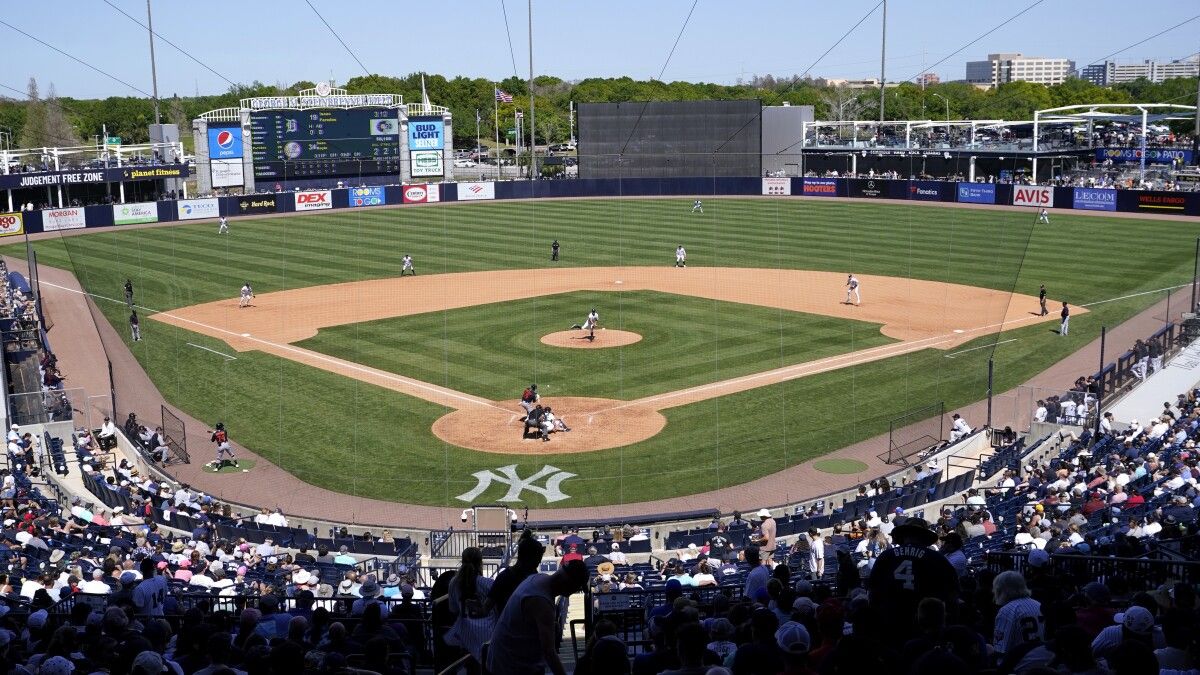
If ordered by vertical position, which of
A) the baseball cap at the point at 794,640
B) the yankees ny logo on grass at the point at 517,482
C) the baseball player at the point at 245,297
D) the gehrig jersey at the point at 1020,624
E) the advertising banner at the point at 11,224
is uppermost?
the advertising banner at the point at 11,224

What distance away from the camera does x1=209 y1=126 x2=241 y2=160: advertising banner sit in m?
75.9

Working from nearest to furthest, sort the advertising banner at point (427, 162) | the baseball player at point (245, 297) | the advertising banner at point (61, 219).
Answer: the baseball player at point (245, 297) < the advertising banner at point (61, 219) < the advertising banner at point (427, 162)

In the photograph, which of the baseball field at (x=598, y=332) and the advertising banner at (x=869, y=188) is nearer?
the baseball field at (x=598, y=332)

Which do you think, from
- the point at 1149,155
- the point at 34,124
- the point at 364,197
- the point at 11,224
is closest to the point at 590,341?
the point at 11,224

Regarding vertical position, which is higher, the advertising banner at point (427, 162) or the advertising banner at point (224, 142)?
the advertising banner at point (224, 142)

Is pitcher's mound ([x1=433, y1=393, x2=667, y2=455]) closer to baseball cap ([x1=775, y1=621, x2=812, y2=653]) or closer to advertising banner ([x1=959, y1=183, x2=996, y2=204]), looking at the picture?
baseball cap ([x1=775, y1=621, x2=812, y2=653])

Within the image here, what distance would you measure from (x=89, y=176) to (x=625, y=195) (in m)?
35.7

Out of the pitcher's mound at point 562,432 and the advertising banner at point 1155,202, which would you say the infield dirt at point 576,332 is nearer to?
the pitcher's mound at point 562,432

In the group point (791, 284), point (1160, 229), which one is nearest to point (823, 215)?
point (1160, 229)

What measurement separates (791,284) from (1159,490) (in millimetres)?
29386


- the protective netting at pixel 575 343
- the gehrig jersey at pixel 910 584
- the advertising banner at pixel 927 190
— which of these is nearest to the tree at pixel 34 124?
the protective netting at pixel 575 343

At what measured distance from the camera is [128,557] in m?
15.1

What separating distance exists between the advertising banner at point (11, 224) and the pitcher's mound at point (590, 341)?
39.6 metres

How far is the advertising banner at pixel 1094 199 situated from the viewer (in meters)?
64.8
